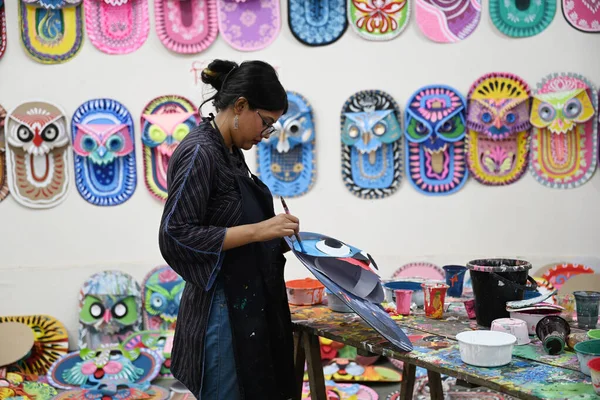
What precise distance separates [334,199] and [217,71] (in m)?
2.32

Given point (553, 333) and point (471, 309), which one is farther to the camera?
point (471, 309)

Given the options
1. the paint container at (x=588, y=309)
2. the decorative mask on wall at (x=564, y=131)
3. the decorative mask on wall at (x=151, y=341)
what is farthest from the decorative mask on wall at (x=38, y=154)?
the paint container at (x=588, y=309)

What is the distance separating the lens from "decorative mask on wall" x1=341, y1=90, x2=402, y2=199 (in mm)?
4352

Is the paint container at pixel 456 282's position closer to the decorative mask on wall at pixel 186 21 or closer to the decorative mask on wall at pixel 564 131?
the decorative mask on wall at pixel 564 131

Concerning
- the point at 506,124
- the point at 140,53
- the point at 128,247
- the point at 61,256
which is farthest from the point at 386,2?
the point at 61,256

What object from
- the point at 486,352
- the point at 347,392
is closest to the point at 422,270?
the point at 347,392

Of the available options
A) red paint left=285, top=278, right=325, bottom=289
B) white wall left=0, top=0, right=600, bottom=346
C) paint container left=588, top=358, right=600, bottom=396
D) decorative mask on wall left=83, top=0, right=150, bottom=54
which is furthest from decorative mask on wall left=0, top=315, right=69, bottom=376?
paint container left=588, top=358, right=600, bottom=396

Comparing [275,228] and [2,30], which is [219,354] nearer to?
[275,228]

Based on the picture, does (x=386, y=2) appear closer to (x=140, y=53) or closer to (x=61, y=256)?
(x=140, y=53)

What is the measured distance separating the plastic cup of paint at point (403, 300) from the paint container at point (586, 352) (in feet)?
2.73

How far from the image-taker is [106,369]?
13.5 feet

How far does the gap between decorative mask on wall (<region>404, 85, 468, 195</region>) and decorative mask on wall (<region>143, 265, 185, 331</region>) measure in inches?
71.1

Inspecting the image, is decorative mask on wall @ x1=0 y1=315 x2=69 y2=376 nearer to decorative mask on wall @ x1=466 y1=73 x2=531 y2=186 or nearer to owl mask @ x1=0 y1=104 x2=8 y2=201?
owl mask @ x1=0 y1=104 x2=8 y2=201

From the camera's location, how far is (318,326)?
2480mm
